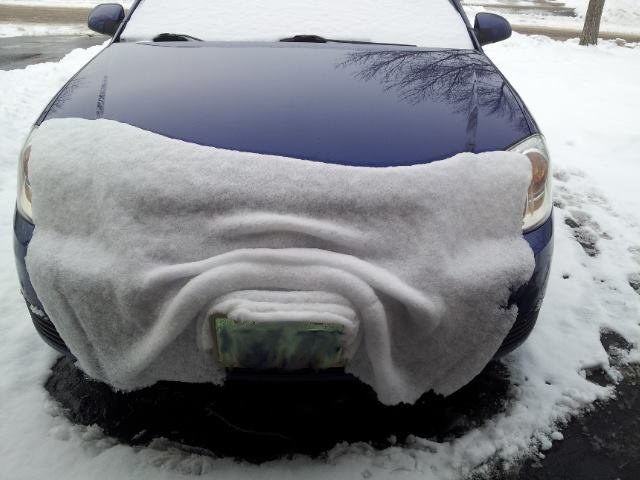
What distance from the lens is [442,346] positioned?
1.41 metres

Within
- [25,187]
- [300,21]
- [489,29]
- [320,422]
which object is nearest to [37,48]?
[300,21]

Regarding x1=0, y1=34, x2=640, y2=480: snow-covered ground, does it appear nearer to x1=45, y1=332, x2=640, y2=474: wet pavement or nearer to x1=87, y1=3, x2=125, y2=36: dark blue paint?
x1=45, y1=332, x2=640, y2=474: wet pavement

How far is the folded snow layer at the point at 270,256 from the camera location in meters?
1.29

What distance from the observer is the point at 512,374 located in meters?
2.01

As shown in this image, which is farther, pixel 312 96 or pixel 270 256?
pixel 312 96

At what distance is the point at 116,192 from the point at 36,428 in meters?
0.89

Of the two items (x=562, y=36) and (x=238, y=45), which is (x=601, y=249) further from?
(x=562, y=36)

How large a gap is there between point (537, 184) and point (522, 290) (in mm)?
373

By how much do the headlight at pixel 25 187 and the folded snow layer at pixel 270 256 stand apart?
0.42 feet

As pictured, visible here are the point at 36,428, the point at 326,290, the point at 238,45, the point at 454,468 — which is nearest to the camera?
the point at 326,290

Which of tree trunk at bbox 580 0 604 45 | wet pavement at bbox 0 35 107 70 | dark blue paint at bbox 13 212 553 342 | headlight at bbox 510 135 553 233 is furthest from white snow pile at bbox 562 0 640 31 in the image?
dark blue paint at bbox 13 212 553 342

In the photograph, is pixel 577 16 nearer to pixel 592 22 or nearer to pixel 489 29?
pixel 592 22

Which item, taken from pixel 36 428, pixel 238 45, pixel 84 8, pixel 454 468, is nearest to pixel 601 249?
pixel 454 468

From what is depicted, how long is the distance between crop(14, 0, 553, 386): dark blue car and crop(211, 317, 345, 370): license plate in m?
0.49
